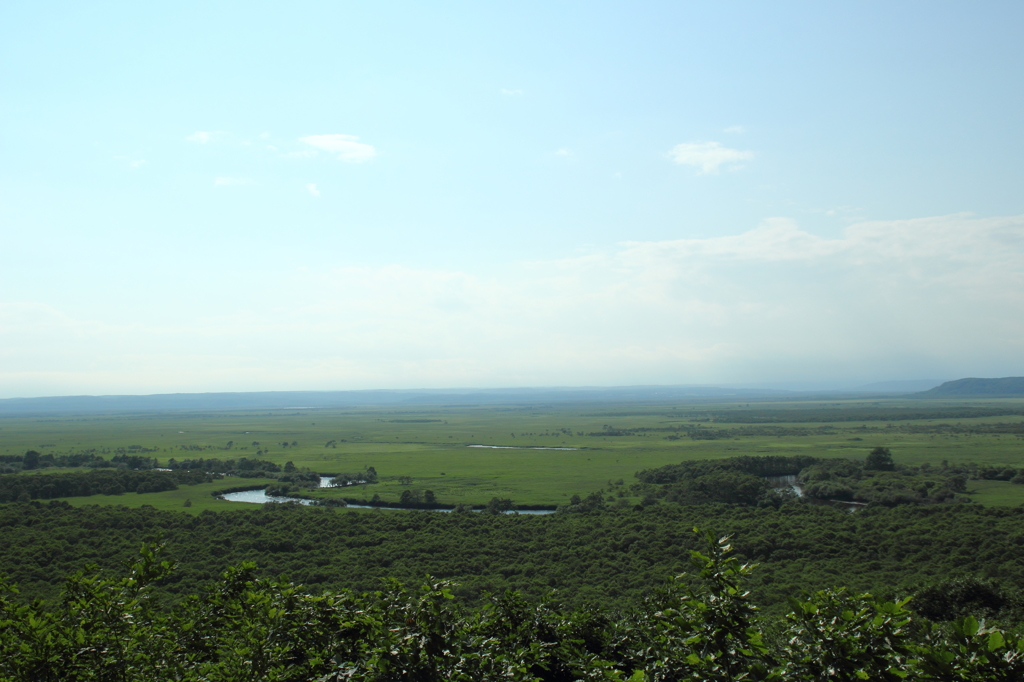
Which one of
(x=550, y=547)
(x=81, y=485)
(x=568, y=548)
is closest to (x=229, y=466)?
(x=81, y=485)

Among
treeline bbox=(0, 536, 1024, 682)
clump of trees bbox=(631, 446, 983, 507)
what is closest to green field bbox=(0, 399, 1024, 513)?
clump of trees bbox=(631, 446, 983, 507)

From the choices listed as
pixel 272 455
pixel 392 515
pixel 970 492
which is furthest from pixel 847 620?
pixel 272 455

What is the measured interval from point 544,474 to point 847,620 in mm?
60296

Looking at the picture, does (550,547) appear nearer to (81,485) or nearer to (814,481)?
(814,481)

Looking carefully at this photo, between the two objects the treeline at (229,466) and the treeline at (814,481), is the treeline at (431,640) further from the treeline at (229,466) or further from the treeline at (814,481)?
the treeline at (229,466)

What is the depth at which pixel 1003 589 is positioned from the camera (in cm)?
2228

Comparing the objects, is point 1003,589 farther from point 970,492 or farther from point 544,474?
point 544,474

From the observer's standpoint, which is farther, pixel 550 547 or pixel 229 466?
pixel 229 466

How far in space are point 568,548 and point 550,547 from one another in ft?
3.38

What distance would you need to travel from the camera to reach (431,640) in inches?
281

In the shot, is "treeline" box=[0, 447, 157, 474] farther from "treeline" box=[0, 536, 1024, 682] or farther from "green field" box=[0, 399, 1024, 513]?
"treeline" box=[0, 536, 1024, 682]

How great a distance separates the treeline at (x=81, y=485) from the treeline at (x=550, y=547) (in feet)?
29.6

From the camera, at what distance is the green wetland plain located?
6.95 meters

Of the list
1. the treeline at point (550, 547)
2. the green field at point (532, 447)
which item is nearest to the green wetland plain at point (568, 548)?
the treeline at point (550, 547)
